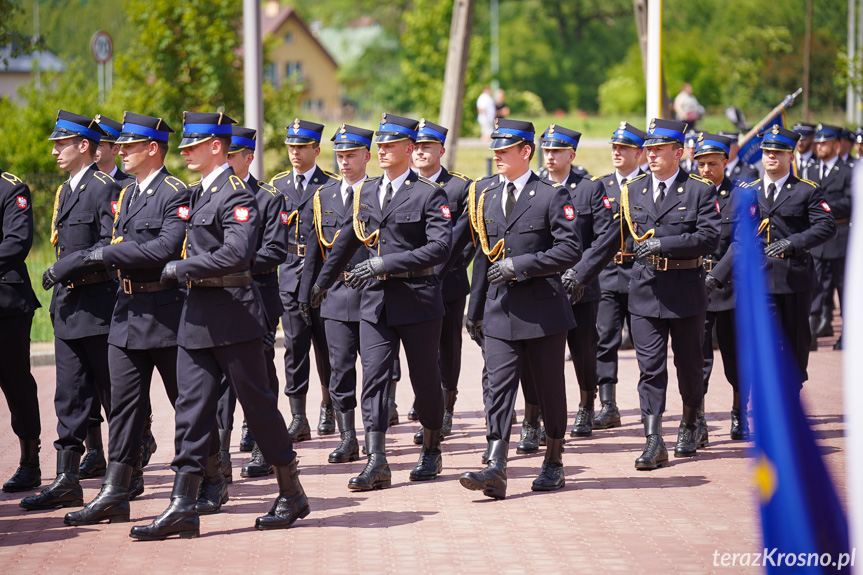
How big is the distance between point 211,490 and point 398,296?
1609mm

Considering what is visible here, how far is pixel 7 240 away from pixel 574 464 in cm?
398

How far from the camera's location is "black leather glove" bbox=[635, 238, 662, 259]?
307 inches

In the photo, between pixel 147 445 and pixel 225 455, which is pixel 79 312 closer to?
pixel 147 445

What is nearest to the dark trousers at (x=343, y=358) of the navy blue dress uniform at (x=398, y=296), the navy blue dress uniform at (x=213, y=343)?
the navy blue dress uniform at (x=398, y=296)

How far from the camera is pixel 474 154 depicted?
3030 centimetres

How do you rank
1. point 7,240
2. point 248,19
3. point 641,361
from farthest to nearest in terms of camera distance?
point 248,19 < point 641,361 < point 7,240

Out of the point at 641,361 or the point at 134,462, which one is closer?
the point at 134,462

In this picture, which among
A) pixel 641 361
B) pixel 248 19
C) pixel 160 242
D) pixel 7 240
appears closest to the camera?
pixel 160 242

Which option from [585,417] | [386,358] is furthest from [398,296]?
[585,417]

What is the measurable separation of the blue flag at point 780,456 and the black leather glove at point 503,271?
4292 mm

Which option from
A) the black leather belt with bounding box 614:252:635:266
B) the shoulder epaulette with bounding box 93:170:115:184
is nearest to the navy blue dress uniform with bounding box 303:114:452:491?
the shoulder epaulette with bounding box 93:170:115:184

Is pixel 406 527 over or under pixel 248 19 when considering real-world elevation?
under

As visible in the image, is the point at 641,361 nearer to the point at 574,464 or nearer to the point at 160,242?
the point at 574,464

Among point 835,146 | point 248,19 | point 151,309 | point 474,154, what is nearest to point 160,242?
point 151,309
